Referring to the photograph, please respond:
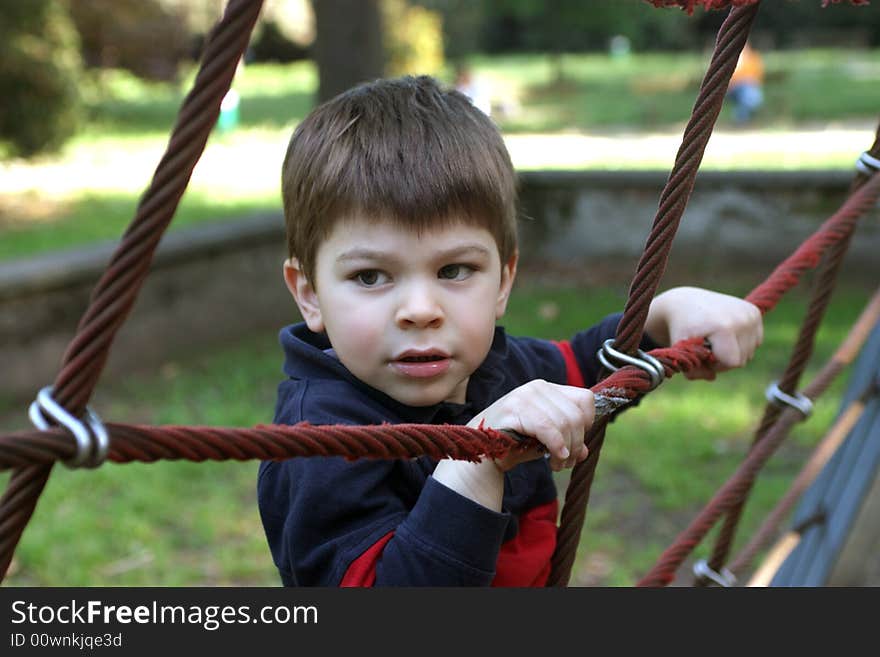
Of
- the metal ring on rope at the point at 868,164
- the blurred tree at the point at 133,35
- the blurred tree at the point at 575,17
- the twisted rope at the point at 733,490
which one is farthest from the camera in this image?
the blurred tree at the point at 575,17

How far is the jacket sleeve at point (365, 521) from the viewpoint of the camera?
3.65ft

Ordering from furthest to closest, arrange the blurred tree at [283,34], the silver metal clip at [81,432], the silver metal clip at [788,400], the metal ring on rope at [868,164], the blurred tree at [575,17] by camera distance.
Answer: the blurred tree at [283,34]
the blurred tree at [575,17]
the silver metal clip at [788,400]
the metal ring on rope at [868,164]
the silver metal clip at [81,432]

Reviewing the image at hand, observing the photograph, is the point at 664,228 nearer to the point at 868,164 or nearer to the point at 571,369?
the point at 571,369

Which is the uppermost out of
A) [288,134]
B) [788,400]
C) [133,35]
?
[133,35]

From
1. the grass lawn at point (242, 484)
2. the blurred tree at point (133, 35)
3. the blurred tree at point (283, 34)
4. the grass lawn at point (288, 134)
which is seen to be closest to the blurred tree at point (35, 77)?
the grass lawn at point (288, 134)

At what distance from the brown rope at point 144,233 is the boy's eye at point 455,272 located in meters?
0.44

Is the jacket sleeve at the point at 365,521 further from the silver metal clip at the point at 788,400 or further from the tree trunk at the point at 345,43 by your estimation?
the tree trunk at the point at 345,43

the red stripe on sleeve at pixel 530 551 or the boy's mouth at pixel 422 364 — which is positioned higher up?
the boy's mouth at pixel 422 364

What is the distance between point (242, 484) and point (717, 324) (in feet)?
8.10

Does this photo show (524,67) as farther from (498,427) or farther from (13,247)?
(498,427)

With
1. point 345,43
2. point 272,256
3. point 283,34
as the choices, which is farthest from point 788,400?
point 283,34

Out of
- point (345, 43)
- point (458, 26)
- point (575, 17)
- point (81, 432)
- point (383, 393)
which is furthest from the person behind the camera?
point (575, 17)

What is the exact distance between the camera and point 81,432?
841 mm

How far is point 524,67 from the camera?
25281mm
